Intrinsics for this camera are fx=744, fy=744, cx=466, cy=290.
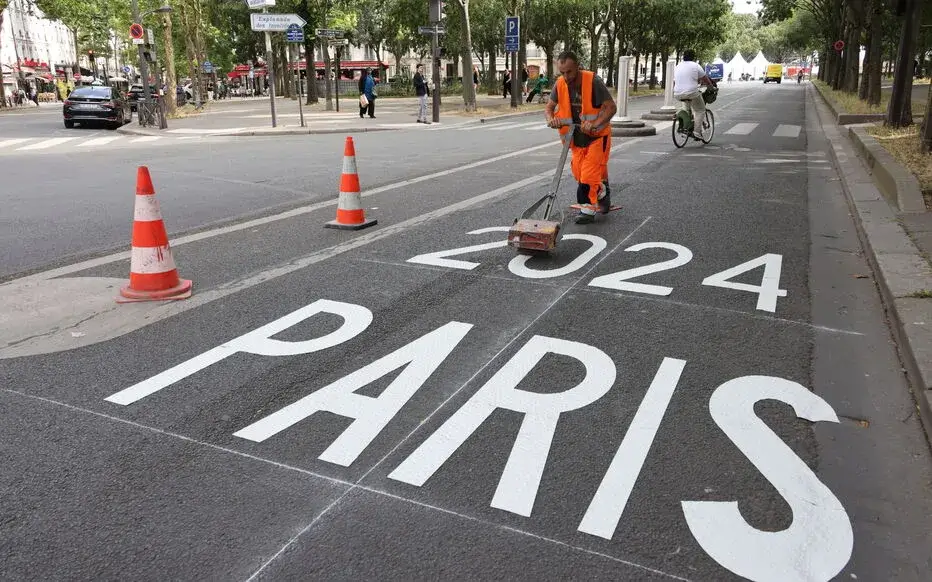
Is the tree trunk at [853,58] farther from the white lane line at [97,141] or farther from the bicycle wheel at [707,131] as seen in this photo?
the white lane line at [97,141]

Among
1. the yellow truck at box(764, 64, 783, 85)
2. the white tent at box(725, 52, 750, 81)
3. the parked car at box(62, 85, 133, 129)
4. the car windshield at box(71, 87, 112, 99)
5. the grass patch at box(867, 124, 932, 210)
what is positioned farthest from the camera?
the white tent at box(725, 52, 750, 81)

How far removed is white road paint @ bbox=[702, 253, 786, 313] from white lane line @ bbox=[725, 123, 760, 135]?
14.0 meters

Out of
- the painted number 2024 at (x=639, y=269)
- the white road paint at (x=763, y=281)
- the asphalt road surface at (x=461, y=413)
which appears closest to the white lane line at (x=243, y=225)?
the asphalt road surface at (x=461, y=413)

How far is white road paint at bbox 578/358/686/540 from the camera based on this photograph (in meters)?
2.64

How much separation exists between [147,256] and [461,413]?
2951 millimetres

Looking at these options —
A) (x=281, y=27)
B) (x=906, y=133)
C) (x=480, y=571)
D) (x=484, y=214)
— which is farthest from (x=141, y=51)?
(x=480, y=571)

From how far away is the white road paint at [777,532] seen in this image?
95.3 inches

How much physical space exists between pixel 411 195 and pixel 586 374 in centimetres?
628

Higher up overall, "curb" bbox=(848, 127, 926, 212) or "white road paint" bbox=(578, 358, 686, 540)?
"curb" bbox=(848, 127, 926, 212)

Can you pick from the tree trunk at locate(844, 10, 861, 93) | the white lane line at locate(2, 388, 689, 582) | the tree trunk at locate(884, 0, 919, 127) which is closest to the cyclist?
the tree trunk at locate(884, 0, 919, 127)

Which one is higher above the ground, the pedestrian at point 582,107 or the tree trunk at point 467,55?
the tree trunk at point 467,55

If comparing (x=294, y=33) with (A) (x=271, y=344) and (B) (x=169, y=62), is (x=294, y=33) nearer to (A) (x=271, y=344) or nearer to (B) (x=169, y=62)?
(B) (x=169, y=62)

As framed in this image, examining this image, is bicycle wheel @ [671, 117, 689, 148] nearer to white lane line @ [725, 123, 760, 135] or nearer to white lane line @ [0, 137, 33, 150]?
white lane line @ [725, 123, 760, 135]

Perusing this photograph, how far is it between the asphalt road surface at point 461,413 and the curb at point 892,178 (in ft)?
4.79
